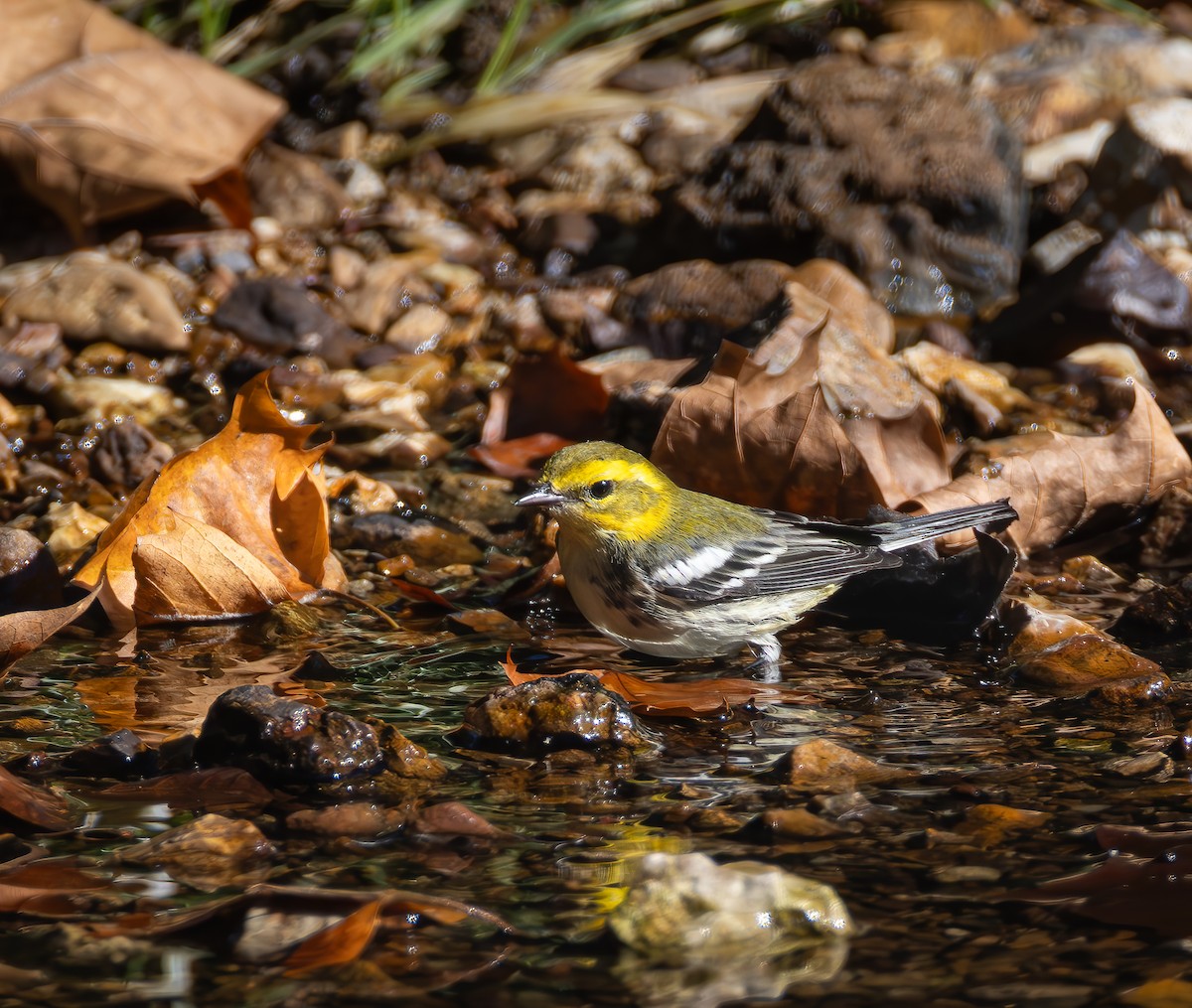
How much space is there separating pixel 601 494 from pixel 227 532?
1.24 metres

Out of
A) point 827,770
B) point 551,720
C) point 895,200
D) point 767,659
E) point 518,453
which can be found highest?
point 895,200

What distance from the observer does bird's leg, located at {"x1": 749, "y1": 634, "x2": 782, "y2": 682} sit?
14.4 ft

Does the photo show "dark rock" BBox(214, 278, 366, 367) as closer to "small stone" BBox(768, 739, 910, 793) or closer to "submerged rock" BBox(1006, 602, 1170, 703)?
"submerged rock" BBox(1006, 602, 1170, 703)

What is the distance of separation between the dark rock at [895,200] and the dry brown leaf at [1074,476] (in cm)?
227

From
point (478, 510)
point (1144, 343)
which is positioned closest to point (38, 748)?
point (478, 510)

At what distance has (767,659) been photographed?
455cm

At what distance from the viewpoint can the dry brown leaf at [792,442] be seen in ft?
16.3

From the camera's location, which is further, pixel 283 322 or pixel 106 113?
pixel 106 113

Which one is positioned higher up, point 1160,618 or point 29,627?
point 29,627

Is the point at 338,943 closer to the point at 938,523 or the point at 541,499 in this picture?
the point at 541,499

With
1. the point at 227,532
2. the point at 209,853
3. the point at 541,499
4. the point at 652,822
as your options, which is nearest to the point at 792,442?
the point at 541,499

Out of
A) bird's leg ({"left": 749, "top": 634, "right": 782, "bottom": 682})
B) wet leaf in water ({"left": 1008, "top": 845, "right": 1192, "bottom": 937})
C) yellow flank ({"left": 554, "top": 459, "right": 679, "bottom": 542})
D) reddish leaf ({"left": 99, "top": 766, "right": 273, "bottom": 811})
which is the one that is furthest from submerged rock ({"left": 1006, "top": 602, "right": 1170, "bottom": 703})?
reddish leaf ({"left": 99, "top": 766, "right": 273, "bottom": 811})

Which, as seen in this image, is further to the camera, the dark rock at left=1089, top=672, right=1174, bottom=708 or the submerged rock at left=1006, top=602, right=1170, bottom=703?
the submerged rock at left=1006, top=602, right=1170, bottom=703

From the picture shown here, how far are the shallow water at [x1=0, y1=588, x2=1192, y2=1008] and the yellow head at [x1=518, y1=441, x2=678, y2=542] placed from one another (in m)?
0.41
